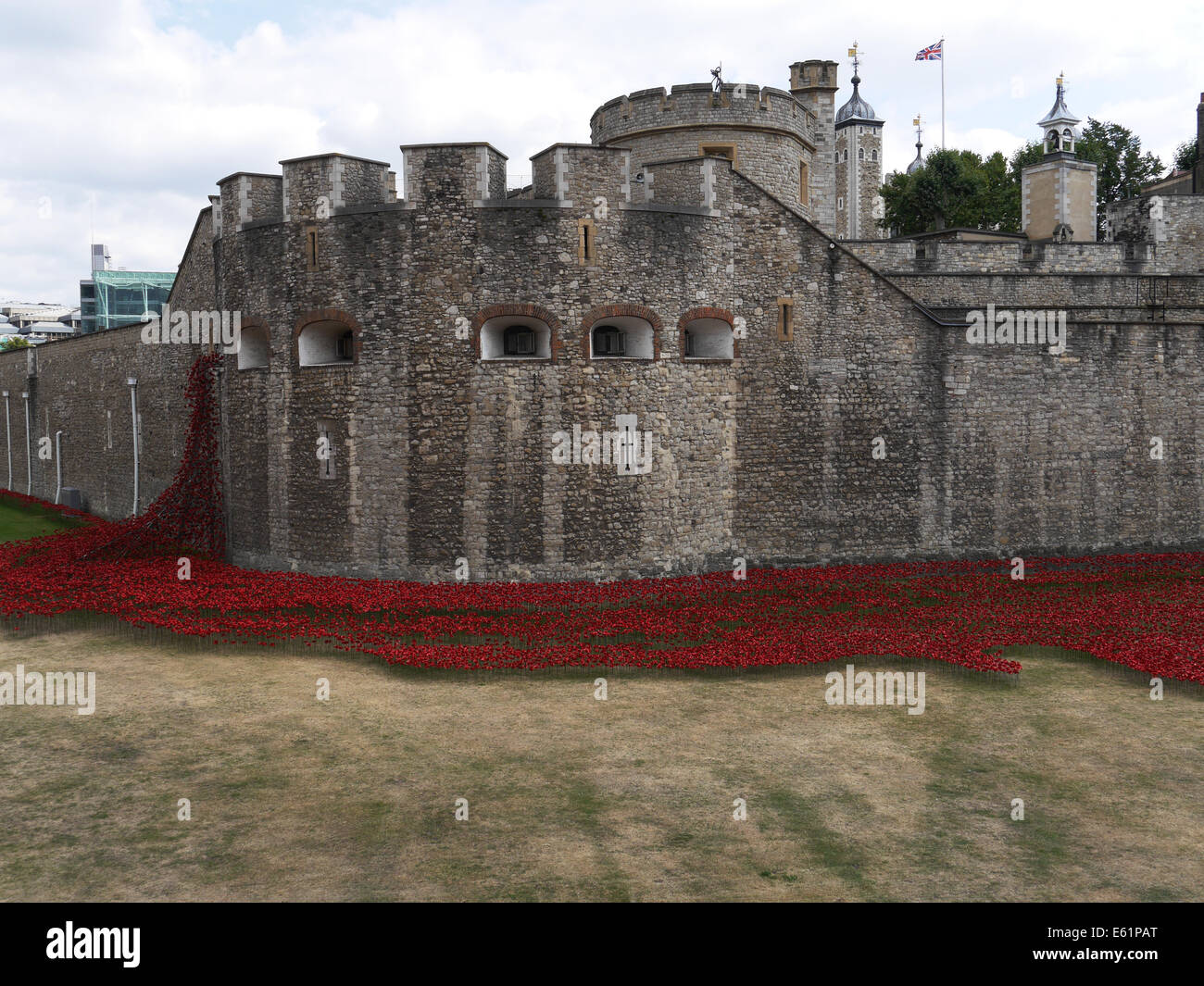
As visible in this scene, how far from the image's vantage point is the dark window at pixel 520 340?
20.1 meters

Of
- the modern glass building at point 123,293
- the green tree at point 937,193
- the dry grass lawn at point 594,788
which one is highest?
the modern glass building at point 123,293

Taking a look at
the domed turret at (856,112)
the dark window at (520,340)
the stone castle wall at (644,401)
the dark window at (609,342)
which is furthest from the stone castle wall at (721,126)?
the domed turret at (856,112)

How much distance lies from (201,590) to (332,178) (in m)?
8.84

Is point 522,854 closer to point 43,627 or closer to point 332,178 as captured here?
point 43,627

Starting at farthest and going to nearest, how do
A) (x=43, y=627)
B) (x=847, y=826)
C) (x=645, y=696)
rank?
(x=43, y=627)
(x=645, y=696)
(x=847, y=826)

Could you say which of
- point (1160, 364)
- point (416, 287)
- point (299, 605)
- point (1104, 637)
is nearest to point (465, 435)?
point (416, 287)

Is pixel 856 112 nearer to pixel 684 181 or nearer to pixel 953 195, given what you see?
pixel 953 195

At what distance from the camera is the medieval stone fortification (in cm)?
1939

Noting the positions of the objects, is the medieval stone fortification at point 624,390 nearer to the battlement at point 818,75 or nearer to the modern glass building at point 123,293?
the battlement at point 818,75

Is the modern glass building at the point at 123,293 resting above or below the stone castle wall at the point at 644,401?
above

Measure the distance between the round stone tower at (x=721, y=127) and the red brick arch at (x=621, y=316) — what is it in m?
7.81

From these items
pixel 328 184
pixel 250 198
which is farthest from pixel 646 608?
pixel 250 198

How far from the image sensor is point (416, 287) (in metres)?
19.4

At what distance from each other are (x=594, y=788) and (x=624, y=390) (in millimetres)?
11233
